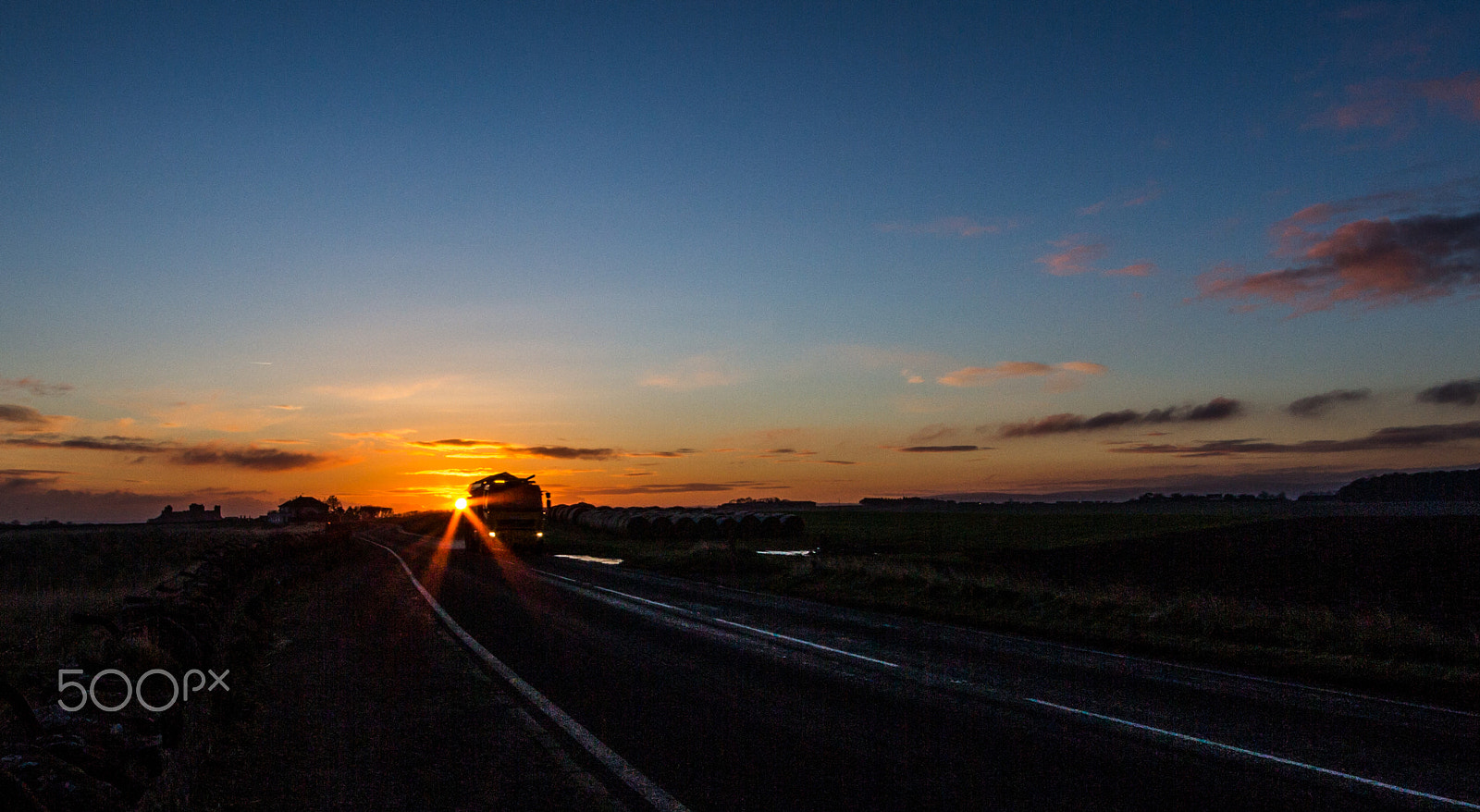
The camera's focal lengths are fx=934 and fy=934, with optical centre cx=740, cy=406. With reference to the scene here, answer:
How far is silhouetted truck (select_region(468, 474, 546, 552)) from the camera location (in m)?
50.6

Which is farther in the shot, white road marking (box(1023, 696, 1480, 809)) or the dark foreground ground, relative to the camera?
the dark foreground ground

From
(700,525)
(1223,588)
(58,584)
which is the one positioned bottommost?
(1223,588)

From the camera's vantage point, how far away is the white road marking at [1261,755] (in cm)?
659

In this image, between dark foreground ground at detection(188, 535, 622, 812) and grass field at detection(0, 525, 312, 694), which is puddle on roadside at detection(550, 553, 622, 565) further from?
dark foreground ground at detection(188, 535, 622, 812)

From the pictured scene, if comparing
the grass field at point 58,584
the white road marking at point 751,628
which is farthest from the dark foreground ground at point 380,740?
the white road marking at point 751,628

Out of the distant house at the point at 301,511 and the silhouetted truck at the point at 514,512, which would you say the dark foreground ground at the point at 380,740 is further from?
the distant house at the point at 301,511

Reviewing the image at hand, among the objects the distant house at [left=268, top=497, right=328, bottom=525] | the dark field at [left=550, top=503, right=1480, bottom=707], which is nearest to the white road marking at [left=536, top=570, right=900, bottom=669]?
the dark field at [left=550, top=503, right=1480, bottom=707]

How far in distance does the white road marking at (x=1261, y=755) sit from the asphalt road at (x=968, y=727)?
0.02 meters

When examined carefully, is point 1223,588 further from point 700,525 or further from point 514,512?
point 700,525

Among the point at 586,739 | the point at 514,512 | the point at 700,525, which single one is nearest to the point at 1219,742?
the point at 586,739

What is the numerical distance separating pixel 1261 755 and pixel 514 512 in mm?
46959

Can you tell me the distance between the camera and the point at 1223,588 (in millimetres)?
28156

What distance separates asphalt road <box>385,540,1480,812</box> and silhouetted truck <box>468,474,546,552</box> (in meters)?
35.6

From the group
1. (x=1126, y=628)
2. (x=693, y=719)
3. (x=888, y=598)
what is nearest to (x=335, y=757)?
(x=693, y=719)
